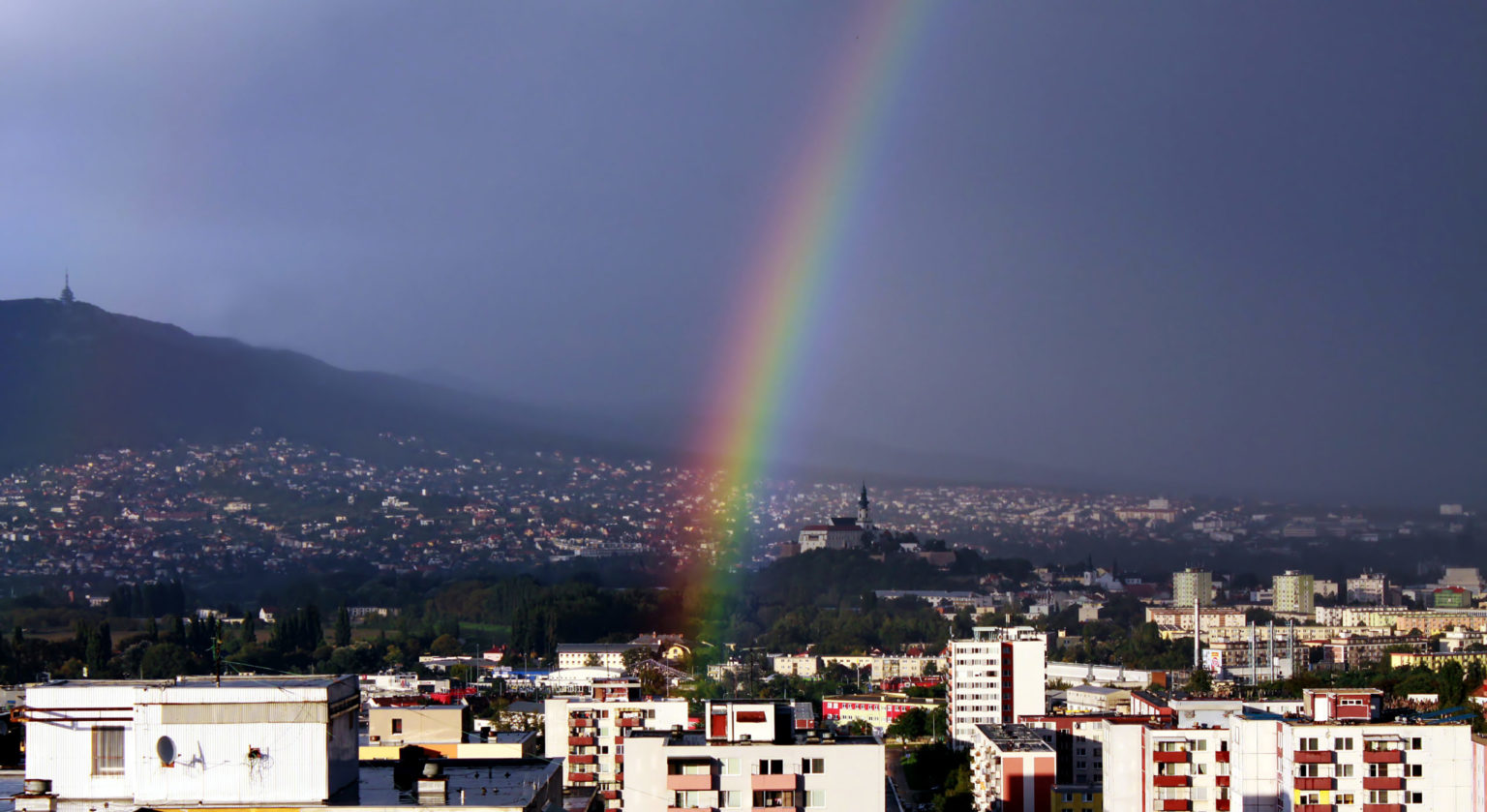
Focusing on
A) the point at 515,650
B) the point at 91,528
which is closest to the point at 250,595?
the point at 91,528

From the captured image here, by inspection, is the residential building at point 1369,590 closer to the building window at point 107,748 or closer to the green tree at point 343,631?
the green tree at point 343,631

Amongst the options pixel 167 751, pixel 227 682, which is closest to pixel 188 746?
pixel 167 751

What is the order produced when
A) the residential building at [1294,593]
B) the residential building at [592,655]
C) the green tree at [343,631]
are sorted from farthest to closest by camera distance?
1. the residential building at [1294,593]
2. the green tree at [343,631]
3. the residential building at [592,655]

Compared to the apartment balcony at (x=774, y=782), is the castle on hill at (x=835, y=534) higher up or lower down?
lower down

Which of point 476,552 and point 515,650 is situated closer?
point 515,650

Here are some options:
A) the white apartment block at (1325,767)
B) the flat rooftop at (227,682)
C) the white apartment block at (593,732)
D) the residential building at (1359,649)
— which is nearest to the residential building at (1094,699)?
the white apartment block at (593,732)

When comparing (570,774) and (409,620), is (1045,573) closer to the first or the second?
(409,620)

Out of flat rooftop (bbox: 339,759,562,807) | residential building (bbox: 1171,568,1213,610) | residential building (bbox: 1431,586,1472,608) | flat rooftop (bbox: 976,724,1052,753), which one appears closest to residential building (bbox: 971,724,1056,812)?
flat rooftop (bbox: 976,724,1052,753)
